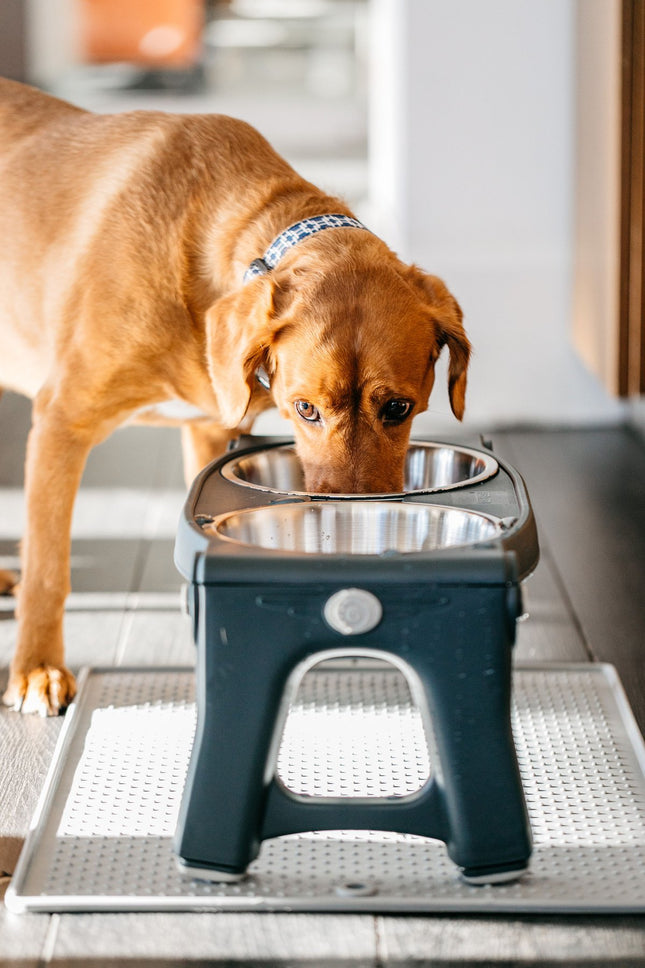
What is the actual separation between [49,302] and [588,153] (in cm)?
184

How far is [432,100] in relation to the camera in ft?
11.4

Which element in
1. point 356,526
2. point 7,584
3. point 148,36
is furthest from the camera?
point 148,36

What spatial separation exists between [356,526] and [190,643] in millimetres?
753

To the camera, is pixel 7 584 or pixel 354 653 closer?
pixel 354 653

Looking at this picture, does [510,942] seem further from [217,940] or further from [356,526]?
[356,526]

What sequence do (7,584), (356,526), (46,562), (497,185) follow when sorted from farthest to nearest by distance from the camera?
1. (497,185)
2. (7,584)
3. (46,562)
4. (356,526)

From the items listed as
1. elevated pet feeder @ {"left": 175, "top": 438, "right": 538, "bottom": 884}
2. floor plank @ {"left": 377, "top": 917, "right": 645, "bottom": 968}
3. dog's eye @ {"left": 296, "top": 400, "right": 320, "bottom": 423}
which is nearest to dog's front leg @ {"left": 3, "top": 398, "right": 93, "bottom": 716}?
dog's eye @ {"left": 296, "top": 400, "right": 320, "bottom": 423}

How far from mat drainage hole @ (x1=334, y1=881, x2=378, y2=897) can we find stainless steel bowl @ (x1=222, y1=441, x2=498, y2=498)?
597 millimetres

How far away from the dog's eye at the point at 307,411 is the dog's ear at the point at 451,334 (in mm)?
232

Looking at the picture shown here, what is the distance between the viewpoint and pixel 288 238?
6.04 feet

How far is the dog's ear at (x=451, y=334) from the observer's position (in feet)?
5.89

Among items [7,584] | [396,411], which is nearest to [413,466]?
[396,411]

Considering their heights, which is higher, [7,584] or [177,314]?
[177,314]

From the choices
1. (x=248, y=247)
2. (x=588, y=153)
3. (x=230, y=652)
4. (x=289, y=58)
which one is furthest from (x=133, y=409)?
(x=289, y=58)
